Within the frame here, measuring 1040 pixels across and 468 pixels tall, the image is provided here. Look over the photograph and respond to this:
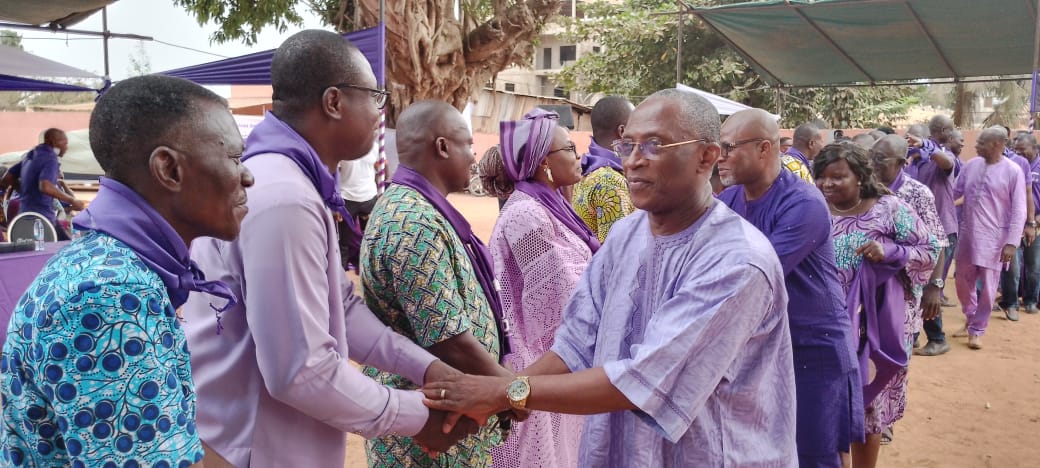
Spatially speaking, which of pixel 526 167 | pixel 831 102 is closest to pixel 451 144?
pixel 526 167

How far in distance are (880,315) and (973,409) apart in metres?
2.74

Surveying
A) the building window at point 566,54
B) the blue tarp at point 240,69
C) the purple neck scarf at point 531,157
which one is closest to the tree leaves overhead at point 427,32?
the blue tarp at point 240,69

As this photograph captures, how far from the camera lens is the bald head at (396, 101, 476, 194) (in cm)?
278

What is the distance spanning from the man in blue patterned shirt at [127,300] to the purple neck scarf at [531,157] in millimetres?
2117

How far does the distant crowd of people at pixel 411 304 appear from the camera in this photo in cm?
136

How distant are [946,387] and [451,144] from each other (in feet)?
19.2

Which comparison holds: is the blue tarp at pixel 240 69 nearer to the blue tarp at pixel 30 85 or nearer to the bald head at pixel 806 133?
the blue tarp at pixel 30 85

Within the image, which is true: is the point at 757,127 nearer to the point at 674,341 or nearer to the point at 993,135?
the point at 674,341

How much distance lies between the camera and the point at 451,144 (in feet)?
9.25

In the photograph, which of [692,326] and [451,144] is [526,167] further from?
[692,326]

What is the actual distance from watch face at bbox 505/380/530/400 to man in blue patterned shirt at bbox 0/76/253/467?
2.91 feet

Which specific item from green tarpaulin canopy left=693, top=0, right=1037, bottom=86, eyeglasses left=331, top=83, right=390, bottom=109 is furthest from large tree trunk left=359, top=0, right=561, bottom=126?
eyeglasses left=331, top=83, right=390, bottom=109

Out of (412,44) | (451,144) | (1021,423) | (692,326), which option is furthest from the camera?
(412,44)

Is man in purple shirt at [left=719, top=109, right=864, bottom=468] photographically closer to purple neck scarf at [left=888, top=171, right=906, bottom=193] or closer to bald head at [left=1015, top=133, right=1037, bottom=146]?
purple neck scarf at [left=888, top=171, right=906, bottom=193]
